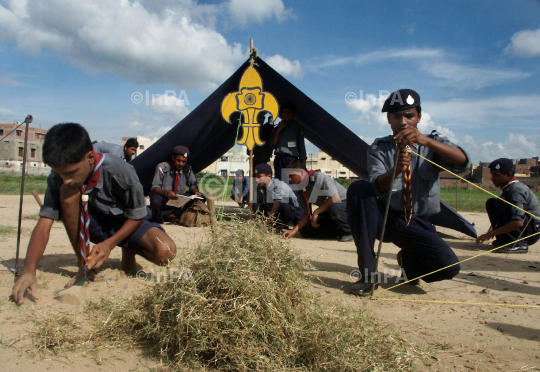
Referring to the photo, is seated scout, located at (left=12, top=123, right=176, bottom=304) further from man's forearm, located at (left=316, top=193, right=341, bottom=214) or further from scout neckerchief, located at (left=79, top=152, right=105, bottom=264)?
man's forearm, located at (left=316, top=193, right=341, bottom=214)

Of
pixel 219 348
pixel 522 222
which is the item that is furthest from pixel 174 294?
pixel 522 222

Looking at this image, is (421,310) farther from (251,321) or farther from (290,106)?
(290,106)

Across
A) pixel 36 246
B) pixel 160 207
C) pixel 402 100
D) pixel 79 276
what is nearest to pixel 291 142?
pixel 160 207

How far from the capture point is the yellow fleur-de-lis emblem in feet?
17.9

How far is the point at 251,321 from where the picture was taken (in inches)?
59.0

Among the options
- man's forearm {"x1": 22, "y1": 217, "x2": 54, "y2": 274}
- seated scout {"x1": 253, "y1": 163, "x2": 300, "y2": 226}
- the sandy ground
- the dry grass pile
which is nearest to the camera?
the dry grass pile

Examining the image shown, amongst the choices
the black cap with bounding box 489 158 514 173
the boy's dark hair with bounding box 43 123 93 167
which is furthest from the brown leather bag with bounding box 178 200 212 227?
the black cap with bounding box 489 158 514 173

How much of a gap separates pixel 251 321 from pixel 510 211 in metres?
4.24

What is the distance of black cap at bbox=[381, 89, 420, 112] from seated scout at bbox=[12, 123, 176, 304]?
1.78 m

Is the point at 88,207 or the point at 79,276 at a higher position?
the point at 88,207

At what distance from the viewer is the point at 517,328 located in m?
2.08

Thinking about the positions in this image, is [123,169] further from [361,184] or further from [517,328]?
[517,328]

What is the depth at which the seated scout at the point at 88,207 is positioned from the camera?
2316mm

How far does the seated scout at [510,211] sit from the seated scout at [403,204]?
2221mm
